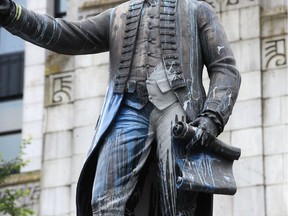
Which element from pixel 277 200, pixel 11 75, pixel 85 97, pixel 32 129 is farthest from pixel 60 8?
pixel 277 200

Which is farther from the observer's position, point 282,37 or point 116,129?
point 282,37

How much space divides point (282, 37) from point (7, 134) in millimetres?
8524

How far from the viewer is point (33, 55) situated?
31.5 meters

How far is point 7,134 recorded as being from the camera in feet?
105

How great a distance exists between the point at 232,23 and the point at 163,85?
41.2 feet

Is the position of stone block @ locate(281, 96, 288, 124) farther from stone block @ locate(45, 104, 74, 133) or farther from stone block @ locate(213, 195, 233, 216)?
stone block @ locate(45, 104, 74, 133)

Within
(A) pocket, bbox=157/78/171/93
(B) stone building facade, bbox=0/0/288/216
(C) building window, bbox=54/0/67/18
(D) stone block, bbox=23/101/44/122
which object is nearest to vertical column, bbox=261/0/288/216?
(B) stone building facade, bbox=0/0/288/216

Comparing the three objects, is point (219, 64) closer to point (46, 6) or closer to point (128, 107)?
point (128, 107)

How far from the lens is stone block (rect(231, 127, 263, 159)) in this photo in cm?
2442

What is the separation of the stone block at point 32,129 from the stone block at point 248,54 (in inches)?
250

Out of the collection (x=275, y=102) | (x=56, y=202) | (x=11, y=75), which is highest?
(x=11, y=75)

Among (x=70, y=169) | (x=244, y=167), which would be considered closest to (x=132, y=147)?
(x=244, y=167)

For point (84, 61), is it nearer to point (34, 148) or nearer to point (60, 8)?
point (34, 148)

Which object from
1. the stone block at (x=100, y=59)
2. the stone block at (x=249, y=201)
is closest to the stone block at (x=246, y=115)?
the stone block at (x=249, y=201)
